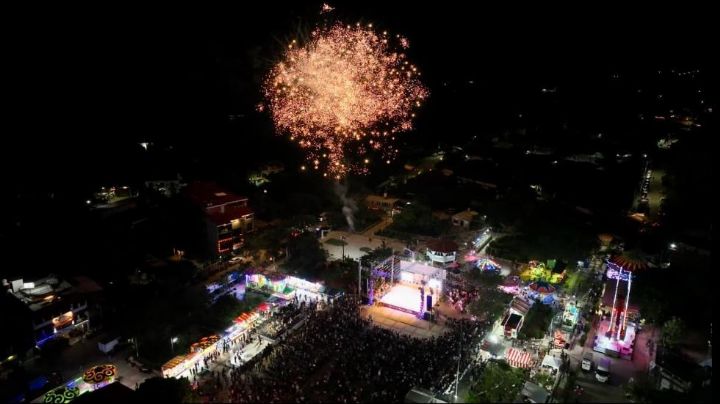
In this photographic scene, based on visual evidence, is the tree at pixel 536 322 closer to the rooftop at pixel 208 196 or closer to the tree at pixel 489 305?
the tree at pixel 489 305

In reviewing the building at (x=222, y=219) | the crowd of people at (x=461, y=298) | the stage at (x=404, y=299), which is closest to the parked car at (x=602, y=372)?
the crowd of people at (x=461, y=298)

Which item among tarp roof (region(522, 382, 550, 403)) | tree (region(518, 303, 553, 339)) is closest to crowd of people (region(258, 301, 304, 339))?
tree (region(518, 303, 553, 339))

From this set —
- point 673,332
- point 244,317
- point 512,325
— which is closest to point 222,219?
point 244,317

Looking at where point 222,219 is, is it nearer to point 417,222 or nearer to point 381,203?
point 417,222

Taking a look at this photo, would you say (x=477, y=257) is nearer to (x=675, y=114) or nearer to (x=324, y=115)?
(x=324, y=115)

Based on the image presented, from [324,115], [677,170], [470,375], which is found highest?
[324,115]

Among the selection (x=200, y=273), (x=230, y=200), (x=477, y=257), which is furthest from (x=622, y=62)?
(x=200, y=273)

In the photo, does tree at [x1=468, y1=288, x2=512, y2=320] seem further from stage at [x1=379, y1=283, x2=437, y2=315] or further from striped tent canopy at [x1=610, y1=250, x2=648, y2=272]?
striped tent canopy at [x1=610, y1=250, x2=648, y2=272]
